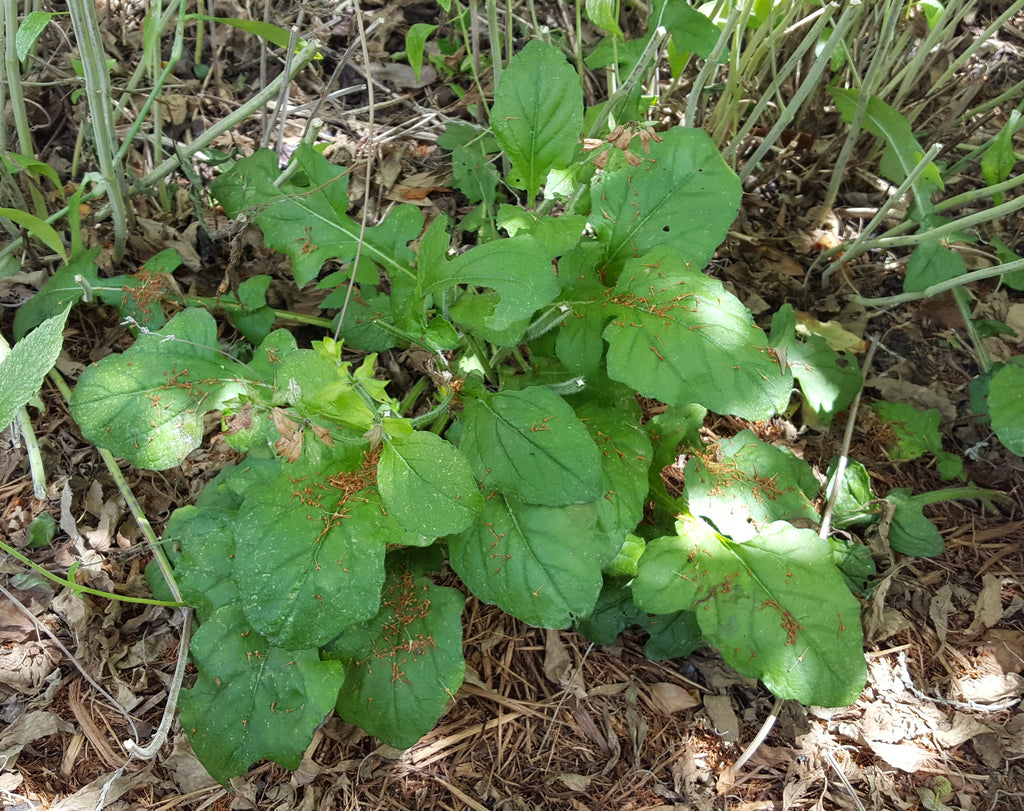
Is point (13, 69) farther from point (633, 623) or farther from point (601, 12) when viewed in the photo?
point (633, 623)

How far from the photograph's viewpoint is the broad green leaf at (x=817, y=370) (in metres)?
2.14

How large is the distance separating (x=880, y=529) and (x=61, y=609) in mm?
2040

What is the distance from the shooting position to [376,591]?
4.82 feet

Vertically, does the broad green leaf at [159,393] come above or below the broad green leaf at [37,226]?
below

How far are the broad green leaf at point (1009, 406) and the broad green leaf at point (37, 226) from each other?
2.35 meters

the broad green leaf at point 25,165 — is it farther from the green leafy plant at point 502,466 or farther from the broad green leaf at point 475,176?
the broad green leaf at point 475,176

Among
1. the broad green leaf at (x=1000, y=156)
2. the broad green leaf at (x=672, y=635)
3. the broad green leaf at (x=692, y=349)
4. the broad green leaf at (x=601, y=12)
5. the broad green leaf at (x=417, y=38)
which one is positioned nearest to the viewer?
the broad green leaf at (x=692, y=349)

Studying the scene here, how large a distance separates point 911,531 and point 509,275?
1.31 meters

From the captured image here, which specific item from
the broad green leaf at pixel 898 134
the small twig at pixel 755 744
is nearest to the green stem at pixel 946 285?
the broad green leaf at pixel 898 134

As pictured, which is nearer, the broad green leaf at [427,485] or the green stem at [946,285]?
the broad green leaf at [427,485]

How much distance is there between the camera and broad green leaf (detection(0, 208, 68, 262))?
178 cm

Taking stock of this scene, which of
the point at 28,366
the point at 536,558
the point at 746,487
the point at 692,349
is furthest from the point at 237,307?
the point at 746,487

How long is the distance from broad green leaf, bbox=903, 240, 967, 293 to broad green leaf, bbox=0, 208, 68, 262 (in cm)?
225

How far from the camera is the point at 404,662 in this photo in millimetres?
1676
